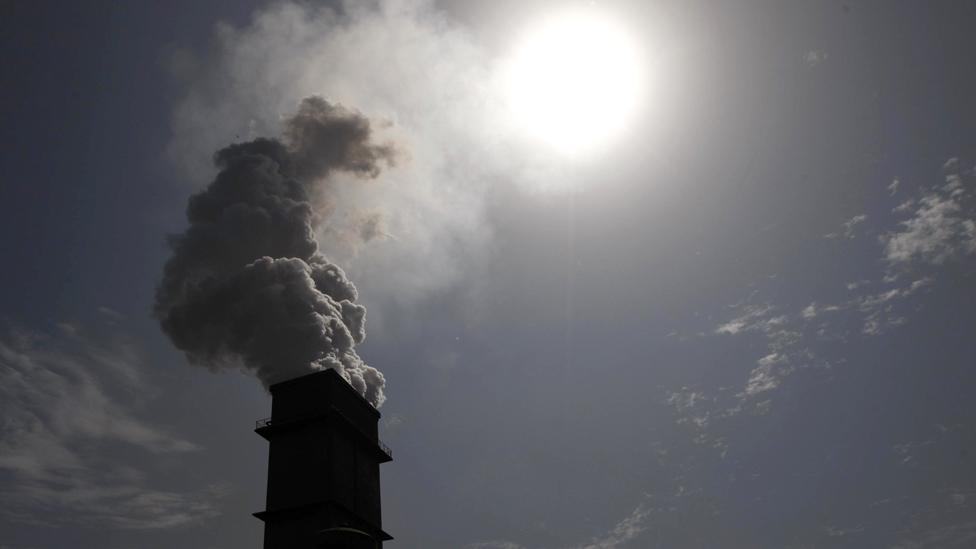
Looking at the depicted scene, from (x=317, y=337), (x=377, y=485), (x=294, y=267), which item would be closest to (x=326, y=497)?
(x=377, y=485)

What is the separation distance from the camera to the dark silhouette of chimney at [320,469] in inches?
1153

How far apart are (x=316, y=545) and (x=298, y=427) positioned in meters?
6.11

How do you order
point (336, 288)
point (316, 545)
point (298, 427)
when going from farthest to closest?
1. point (336, 288)
2. point (298, 427)
3. point (316, 545)

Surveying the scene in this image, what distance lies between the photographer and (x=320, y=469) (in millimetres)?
30438

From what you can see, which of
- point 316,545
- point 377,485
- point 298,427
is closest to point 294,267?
point 298,427

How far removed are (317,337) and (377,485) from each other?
8400 mm

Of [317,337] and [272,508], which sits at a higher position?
[317,337]

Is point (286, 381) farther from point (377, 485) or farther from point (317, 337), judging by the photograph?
point (377, 485)

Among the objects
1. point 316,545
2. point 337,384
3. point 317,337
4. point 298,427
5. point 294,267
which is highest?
point 294,267

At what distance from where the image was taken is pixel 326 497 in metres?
29.7

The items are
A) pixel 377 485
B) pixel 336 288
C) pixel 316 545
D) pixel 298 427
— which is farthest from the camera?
pixel 336 288

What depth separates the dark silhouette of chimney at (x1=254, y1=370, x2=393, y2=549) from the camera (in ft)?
96.1

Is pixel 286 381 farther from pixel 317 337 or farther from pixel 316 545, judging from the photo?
pixel 316 545

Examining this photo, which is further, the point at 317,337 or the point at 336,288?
the point at 336,288
